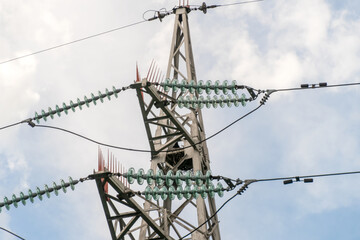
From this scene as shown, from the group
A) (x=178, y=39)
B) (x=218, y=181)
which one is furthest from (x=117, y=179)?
(x=178, y=39)

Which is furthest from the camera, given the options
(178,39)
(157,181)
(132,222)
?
(178,39)

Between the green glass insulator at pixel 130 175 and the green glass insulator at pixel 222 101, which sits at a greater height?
the green glass insulator at pixel 222 101

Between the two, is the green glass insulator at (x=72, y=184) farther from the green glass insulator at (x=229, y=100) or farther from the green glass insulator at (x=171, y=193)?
the green glass insulator at (x=229, y=100)

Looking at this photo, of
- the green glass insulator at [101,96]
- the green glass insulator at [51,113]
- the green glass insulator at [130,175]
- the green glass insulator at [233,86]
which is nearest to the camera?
the green glass insulator at [130,175]

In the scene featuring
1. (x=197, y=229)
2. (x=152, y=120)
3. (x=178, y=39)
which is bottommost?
(x=197, y=229)

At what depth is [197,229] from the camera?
50.2 ft

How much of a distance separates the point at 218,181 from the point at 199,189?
524 millimetres

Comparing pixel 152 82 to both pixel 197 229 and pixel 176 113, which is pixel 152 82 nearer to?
pixel 176 113

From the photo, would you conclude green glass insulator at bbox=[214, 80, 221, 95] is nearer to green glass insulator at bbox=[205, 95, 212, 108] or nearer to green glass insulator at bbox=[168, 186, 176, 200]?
green glass insulator at bbox=[205, 95, 212, 108]

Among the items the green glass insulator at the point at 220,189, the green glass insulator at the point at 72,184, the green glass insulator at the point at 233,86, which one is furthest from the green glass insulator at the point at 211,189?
the green glass insulator at the point at 233,86

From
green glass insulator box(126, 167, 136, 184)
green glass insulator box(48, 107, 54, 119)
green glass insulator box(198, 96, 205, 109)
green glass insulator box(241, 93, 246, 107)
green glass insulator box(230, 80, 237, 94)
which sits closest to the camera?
green glass insulator box(126, 167, 136, 184)

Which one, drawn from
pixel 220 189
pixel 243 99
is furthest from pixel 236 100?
pixel 220 189

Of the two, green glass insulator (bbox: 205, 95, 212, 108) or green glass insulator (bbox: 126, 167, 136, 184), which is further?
green glass insulator (bbox: 205, 95, 212, 108)

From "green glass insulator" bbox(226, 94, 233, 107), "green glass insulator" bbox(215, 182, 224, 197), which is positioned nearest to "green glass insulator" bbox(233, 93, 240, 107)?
"green glass insulator" bbox(226, 94, 233, 107)
